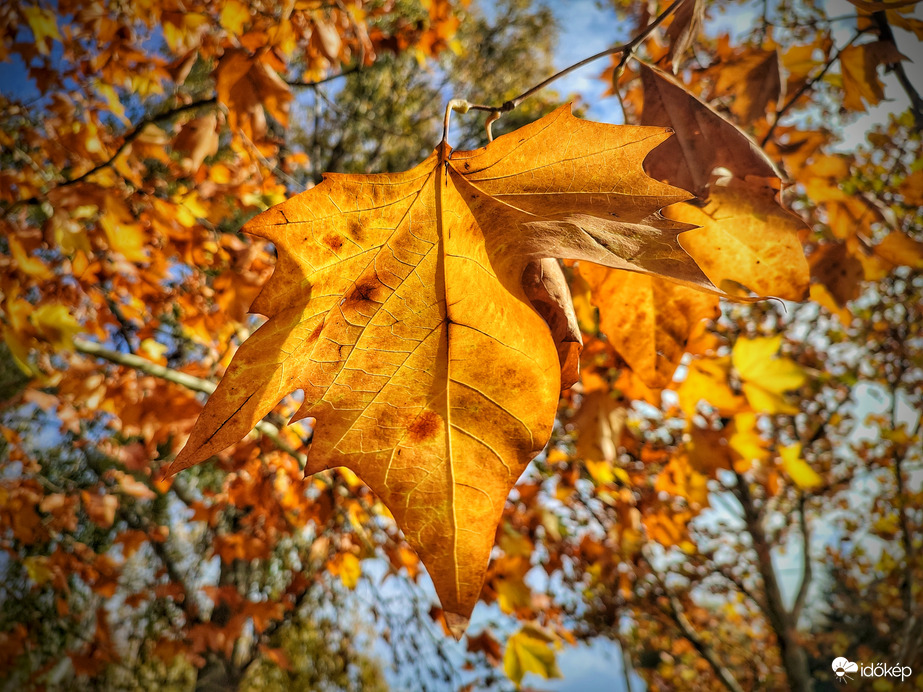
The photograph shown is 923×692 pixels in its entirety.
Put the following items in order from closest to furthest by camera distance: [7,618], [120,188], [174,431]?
[174,431]
[120,188]
[7,618]

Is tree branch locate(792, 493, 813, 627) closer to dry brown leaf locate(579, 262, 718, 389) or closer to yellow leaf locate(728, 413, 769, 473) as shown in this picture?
yellow leaf locate(728, 413, 769, 473)

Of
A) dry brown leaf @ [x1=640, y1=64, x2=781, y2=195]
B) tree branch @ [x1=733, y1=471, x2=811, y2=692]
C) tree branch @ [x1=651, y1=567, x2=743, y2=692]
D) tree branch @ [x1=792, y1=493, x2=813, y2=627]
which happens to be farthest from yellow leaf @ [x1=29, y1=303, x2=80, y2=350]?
tree branch @ [x1=792, y1=493, x2=813, y2=627]

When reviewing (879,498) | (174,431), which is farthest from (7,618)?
(879,498)

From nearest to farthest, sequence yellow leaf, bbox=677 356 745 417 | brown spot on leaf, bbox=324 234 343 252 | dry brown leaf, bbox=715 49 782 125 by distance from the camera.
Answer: brown spot on leaf, bbox=324 234 343 252 < dry brown leaf, bbox=715 49 782 125 < yellow leaf, bbox=677 356 745 417

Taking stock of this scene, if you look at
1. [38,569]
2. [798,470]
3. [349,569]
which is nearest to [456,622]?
[798,470]

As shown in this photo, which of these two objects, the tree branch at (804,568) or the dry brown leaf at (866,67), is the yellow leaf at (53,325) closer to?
the dry brown leaf at (866,67)

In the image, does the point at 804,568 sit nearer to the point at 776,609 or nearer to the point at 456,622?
the point at 776,609

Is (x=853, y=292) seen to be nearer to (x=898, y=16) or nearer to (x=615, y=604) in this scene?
(x=898, y=16)
